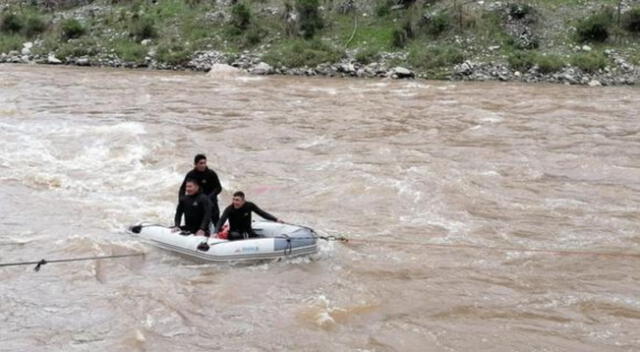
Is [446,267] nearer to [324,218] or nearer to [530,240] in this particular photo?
[530,240]

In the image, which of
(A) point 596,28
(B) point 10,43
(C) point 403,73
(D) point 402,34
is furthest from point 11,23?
(A) point 596,28

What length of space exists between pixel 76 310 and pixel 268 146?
9486 millimetres

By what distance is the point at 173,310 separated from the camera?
8.79 m

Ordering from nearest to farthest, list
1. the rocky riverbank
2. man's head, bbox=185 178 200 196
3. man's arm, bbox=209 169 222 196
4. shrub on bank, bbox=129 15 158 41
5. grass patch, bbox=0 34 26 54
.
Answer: man's head, bbox=185 178 200 196, man's arm, bbox=209 169 222 196, the rocky riverbank, shrub on bank, bbox=129 15 158 41, grass patch, bbox=0 34 26 54

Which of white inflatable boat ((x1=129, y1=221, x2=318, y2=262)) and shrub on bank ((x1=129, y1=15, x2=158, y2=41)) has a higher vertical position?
shrub on bank ((x1=129, y1=15, x2=158, y2=41))

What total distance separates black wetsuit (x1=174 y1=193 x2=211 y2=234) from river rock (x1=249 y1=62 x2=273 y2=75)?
2070 cm

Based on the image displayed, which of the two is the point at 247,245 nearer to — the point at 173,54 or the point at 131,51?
the point at 173,54

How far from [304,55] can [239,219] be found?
71.3ft

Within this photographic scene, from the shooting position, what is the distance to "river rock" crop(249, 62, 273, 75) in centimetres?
3098

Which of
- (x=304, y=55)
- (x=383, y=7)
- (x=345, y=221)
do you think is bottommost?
(x=345, y=221)

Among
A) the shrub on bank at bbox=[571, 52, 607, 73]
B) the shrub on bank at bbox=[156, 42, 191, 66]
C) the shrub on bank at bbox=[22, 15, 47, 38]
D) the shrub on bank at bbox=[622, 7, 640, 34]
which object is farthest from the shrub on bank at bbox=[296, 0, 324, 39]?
the shrub on bank at bbox=[22, 15, 47, 38]

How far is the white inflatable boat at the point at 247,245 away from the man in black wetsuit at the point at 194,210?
0.22 metres

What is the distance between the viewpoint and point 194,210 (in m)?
10.7

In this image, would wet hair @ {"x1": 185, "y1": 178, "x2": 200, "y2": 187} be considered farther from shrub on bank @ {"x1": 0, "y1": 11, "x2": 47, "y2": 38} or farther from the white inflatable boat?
shrub on bank @ {"x1": 0, "y1": 11, "x2": 47, "y2": 38}
